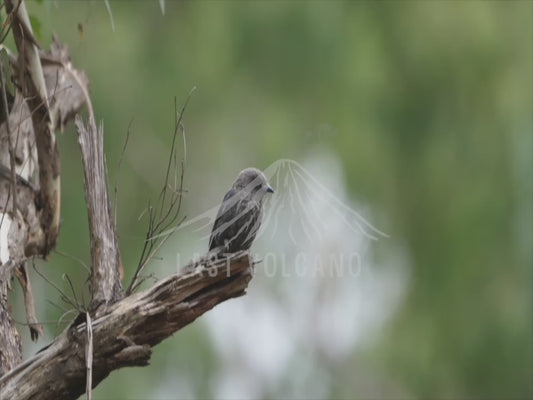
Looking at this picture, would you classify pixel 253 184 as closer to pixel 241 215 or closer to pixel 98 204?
pixel 241 215

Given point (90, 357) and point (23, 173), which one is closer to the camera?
point (90, 357)

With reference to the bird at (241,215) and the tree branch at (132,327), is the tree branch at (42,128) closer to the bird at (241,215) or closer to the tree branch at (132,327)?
the bird at (241,215)

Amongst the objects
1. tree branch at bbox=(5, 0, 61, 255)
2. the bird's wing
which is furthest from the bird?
tree branch at bbox=(5, 0, 61, 255)

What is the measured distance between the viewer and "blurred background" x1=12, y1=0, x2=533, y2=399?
7840mm

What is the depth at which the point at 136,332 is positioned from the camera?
3.70 metres

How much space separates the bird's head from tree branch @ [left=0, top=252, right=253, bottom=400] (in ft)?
1.77

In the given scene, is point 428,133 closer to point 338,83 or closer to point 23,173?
→ point 338,83

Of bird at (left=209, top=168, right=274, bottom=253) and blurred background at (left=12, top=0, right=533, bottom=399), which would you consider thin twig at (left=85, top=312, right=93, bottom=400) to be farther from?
blurred background at (left=12, top=0, right=533, bottom=399)

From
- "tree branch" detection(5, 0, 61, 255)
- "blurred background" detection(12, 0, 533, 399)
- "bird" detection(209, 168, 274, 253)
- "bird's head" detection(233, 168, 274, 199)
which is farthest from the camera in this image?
"blurred background" detection(12, 0, 533, 399)

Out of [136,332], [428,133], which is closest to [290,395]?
[428,133]

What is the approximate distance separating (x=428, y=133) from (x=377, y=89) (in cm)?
51

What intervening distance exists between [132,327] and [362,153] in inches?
172

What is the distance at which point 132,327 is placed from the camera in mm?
A: 3695

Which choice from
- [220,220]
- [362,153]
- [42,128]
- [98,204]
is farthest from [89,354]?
[362,153]
